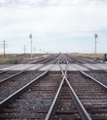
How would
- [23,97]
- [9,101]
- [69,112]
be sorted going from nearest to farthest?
[69,112], [9,101], [23,97]

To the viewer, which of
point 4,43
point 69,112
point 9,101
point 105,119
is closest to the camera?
point 105,119

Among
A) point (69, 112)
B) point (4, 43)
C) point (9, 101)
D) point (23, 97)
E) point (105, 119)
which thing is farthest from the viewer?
point (4, 43)

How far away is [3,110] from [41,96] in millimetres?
1740

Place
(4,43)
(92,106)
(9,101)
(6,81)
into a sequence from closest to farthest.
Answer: (92,106) → (9,101) → (6,81) → (4,43)

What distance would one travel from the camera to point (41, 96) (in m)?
5.61

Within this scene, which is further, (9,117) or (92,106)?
(92,106)

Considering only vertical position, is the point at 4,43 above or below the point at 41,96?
above

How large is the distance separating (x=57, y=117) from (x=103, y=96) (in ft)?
8.38

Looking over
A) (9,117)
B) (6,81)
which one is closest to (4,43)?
(6,81)

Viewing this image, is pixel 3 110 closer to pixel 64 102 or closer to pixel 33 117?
pixel 33 117

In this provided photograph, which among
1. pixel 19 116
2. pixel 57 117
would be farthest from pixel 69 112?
pixel 19 116

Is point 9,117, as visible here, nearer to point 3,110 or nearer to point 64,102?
point 3,110

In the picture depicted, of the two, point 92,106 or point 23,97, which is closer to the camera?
point 92,106

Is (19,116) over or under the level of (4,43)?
under
